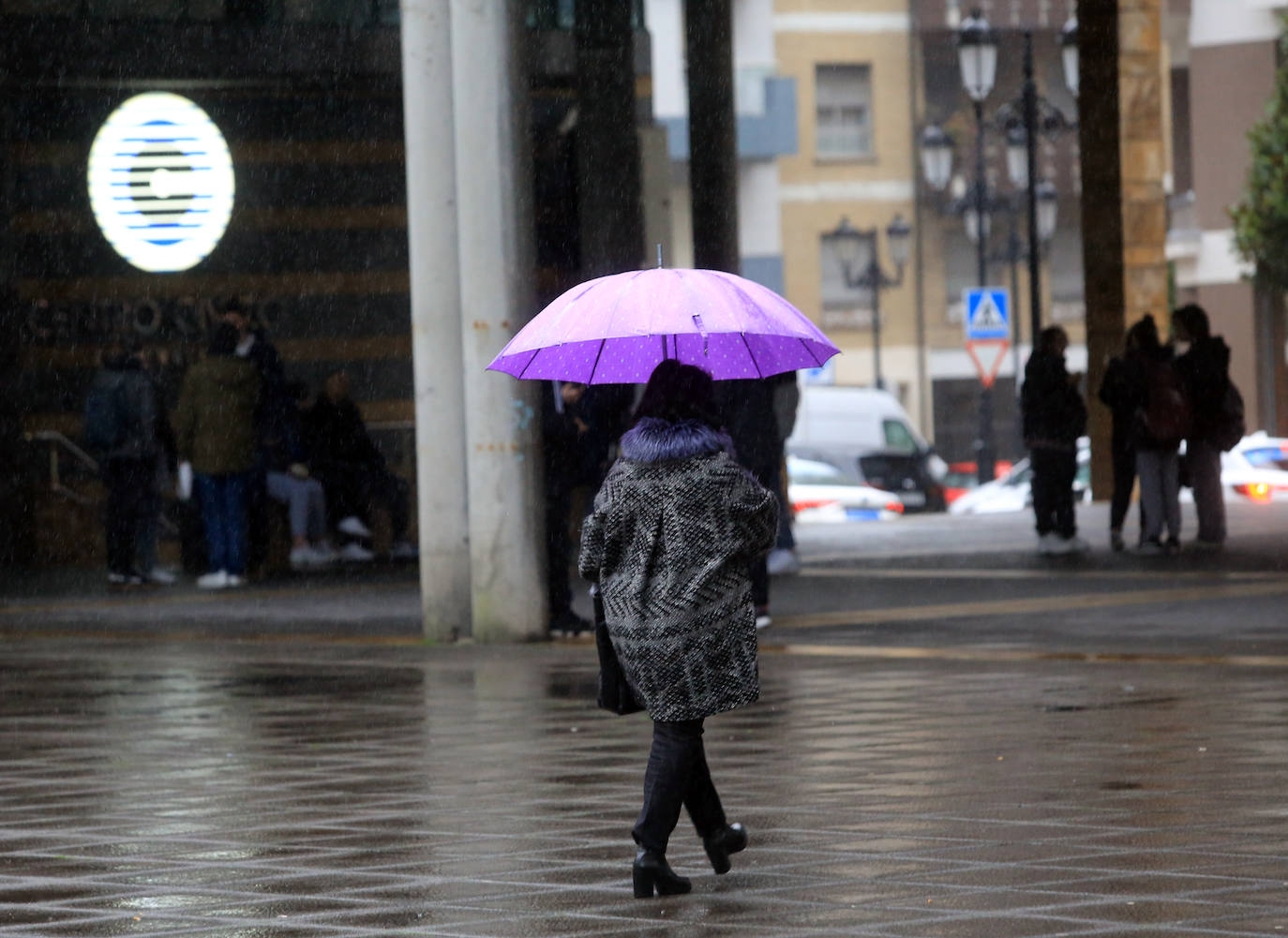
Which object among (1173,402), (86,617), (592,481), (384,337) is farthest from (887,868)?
(384,337)

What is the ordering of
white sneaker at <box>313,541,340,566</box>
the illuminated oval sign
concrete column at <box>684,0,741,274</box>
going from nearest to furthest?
concrete column at <box>684,0,741,274</box>, white sneaker at <box>313,541,340,566</box>, the illuminated oval sign

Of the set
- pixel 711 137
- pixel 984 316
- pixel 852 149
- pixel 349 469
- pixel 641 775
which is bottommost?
pixel 641 775

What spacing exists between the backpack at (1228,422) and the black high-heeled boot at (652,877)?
45.3 feet

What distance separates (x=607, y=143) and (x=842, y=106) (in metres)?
43.2

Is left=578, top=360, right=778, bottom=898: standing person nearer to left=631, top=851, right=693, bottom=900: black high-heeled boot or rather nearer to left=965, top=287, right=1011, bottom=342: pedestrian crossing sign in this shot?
left=631, top=851, right=693, bottom=900: black high-heeled boot

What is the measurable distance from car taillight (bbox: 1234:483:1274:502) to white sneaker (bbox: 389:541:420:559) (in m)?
11.6

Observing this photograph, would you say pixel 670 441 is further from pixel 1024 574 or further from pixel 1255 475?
pixel 1255 475

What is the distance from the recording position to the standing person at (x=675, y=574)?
6.79m

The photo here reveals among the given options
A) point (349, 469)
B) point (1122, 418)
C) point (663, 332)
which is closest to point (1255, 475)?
point (1122, 418)

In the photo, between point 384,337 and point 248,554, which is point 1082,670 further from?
point 384,337

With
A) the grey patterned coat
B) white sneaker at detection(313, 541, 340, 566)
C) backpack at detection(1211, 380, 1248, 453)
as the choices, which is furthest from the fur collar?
white sneaker at detection(313, 541, 340, 566)

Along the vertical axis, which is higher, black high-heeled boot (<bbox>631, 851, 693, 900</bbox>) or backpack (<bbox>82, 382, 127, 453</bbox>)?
backpack (<bbox>82, 382, 127, 453</bbox>)

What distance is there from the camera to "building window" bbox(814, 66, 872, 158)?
2564 inches

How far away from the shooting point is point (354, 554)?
2164 cm
